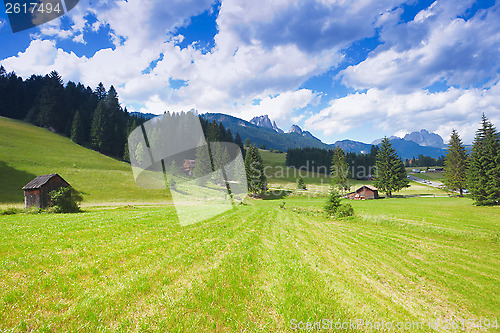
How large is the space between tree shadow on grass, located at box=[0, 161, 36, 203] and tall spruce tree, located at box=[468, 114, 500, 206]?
87.7 meters

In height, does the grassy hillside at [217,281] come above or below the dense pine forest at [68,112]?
below

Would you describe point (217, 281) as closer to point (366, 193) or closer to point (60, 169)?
point (60, 169)

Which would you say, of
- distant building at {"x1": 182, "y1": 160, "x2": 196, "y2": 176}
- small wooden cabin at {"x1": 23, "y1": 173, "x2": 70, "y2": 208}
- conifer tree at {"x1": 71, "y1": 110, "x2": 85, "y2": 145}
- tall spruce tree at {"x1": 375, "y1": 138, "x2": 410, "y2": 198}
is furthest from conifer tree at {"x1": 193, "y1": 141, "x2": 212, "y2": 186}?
tall spruce tree at {"x1": 375, "y1": 138, "x2": 410, "y2": 198}

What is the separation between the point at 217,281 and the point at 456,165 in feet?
278

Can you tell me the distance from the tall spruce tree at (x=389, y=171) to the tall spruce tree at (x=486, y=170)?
28.4m

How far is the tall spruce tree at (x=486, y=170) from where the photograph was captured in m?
36.5

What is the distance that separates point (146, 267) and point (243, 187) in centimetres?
6545

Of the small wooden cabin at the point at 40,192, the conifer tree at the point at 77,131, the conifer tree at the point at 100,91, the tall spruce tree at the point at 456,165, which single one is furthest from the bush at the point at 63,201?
the conifer tree at the point at 100,91

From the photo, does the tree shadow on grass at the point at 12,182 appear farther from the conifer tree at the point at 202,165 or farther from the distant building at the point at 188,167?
the distant building at the point at 188,167

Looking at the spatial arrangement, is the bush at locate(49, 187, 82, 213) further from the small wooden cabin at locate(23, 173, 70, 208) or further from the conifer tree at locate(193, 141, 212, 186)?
the conifer tree at locate(193, 141, 212, 186)

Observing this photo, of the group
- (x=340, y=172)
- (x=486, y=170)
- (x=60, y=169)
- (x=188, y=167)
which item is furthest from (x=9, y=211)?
(x=340, y=172)

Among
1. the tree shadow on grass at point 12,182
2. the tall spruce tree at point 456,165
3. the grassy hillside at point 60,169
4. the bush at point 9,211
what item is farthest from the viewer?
the tall spruce tree at point 456,165

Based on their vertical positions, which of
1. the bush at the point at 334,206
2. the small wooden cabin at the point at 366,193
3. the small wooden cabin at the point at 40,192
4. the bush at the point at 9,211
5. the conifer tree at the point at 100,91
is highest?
the conifer tree at the point at 100,91

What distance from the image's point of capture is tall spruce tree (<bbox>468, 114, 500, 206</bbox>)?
120 feet
